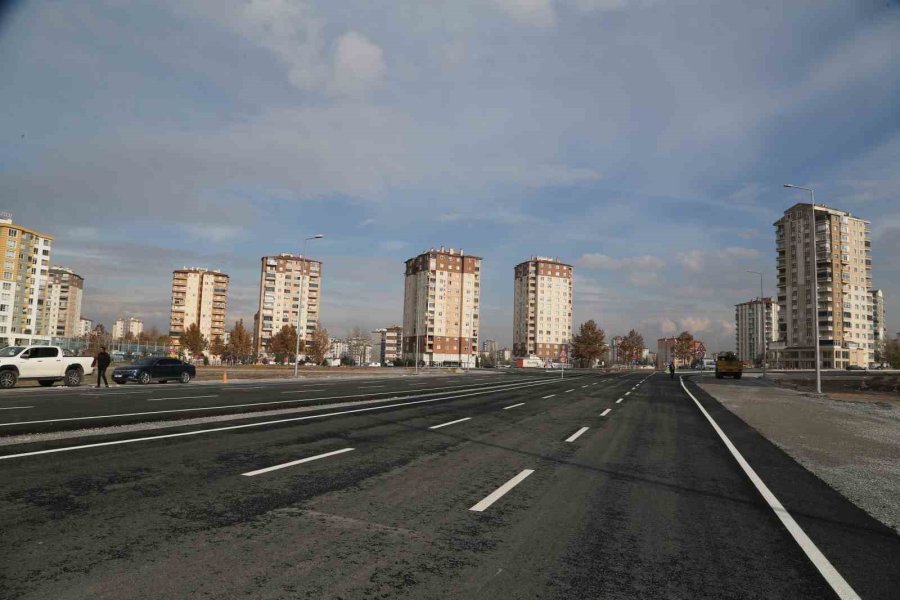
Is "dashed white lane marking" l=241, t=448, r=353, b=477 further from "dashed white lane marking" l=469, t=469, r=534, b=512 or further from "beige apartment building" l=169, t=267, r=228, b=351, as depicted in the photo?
"beige apartment building" l=169, t=267, r=228, b=351

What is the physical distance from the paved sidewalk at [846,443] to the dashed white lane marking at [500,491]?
13.6ft

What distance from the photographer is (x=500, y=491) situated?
6.84 meters

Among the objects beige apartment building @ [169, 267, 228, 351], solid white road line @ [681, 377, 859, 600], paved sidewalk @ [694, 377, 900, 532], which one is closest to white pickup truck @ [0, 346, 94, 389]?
solid white road line @ [681, 377, 859, 600]

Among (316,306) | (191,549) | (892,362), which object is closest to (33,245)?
(316,306)

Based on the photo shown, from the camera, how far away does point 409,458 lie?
887cm

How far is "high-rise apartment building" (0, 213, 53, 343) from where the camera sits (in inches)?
3885

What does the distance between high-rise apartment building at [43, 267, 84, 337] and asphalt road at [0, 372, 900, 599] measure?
180m

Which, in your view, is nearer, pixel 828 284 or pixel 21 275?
pixel 21 275

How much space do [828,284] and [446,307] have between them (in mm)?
82917

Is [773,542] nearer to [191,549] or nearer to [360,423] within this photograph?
[191,549]

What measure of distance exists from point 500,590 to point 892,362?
12436 centimetres

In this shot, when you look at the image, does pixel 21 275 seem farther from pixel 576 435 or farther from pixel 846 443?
pixel 846 443

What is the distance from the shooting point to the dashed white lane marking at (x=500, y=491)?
239 inches

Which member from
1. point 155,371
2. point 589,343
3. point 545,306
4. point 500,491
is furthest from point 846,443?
point 545,306
